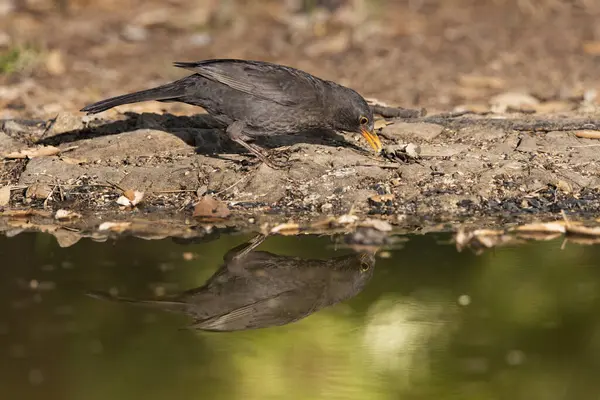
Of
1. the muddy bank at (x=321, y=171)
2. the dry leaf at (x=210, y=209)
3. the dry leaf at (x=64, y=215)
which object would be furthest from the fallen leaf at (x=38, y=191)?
the dry leaf at (x=210, y=209)

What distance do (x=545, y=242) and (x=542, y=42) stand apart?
5.63 meters

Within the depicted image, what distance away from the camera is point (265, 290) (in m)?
5.25

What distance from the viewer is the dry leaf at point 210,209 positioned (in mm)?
6516

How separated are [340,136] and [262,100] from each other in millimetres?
915

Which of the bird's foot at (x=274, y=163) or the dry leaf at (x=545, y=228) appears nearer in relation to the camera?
the dry leaf at (x=545, y=228)

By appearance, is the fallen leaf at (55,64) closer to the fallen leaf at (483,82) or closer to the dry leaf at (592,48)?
the fallen leaf at (483,82)

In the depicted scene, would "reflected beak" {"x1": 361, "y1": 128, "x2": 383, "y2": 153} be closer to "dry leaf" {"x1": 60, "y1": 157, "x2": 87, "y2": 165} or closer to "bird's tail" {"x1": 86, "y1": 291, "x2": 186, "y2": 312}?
"dry leaf" {"x1": 60, "y1": 157, "x2": 87, "y2": 165}

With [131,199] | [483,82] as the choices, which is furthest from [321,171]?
[483,82]

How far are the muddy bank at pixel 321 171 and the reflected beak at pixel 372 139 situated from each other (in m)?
0.10

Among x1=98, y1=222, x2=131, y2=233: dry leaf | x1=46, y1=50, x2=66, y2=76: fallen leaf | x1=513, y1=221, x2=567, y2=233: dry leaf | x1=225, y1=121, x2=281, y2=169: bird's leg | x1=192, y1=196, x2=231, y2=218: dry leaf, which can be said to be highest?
x1=46, y1=50, x2=66, y2=76: fallen leaf

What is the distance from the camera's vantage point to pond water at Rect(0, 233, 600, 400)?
4.12 m

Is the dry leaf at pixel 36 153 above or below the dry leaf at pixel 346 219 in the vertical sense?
above

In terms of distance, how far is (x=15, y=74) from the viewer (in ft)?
33.1

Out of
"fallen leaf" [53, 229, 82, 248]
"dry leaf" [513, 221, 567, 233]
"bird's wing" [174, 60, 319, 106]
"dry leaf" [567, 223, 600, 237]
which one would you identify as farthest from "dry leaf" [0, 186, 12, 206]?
"dry leaf" [567, 223, 600, 237]
